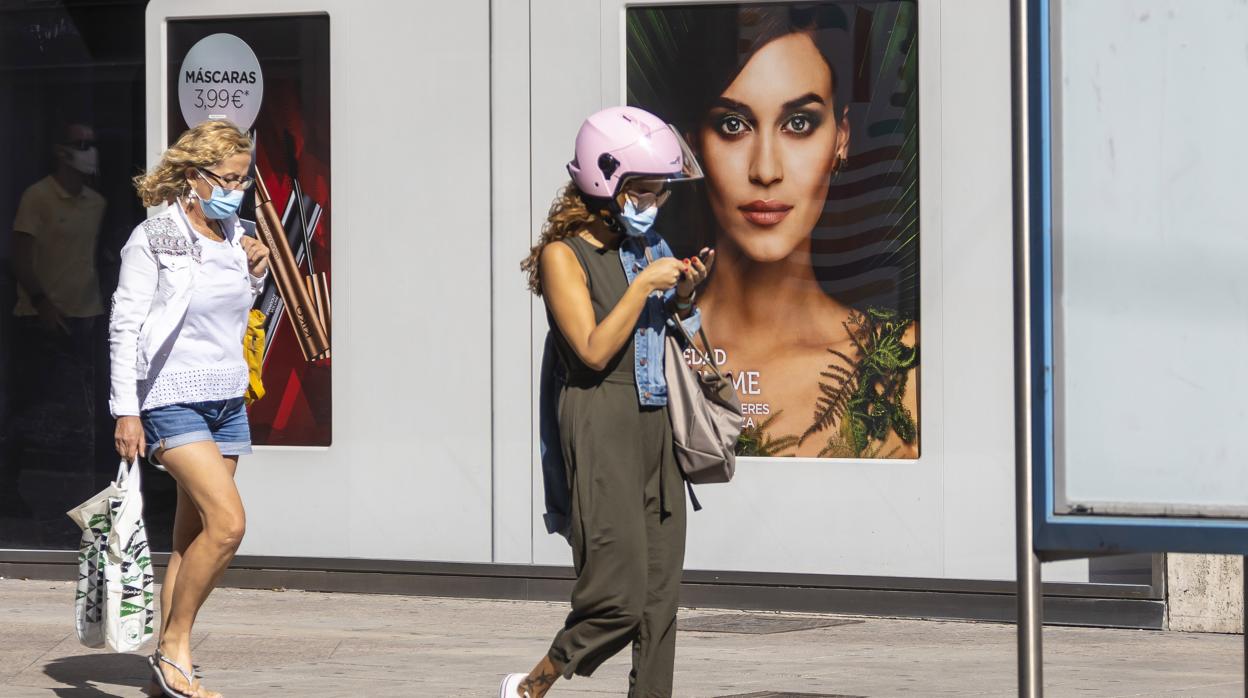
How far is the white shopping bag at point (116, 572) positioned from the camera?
5.68m

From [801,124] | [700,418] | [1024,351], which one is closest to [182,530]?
[700,418]

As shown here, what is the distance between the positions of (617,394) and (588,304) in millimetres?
261

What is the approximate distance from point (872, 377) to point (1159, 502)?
453cm

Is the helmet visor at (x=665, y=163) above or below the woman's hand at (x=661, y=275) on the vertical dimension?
above

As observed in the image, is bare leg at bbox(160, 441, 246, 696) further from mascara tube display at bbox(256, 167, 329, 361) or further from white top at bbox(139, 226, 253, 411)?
mascara tube display at bbox(256, 167, 329, 361)

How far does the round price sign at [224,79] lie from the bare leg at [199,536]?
343 cm

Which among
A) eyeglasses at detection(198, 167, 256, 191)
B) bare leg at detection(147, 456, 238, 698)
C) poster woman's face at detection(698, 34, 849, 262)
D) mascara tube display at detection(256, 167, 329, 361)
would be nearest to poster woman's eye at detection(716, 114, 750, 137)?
poster woman's face at detection(698, 34, 849, 262)

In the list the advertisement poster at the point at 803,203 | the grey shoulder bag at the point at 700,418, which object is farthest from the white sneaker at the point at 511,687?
the advertisement poster at the point at 803,203

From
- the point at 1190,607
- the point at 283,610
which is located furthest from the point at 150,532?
the point at 1190,607

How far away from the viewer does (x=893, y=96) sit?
7926mm

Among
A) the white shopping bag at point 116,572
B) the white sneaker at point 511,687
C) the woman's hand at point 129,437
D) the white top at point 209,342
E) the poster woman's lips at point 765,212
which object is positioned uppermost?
the poster woman's lips at point 765,212

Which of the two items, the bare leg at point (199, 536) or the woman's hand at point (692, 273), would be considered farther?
the bare leg at point (199, 536)

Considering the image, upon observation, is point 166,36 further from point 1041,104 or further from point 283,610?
point 1041,104

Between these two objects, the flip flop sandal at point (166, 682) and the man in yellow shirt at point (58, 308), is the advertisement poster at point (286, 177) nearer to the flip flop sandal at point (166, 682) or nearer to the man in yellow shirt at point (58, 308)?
the man in yellow shirt at point (58, 308)
